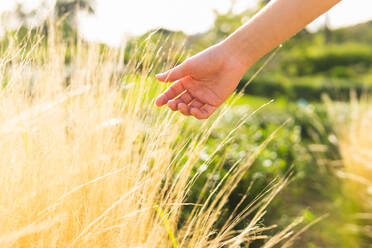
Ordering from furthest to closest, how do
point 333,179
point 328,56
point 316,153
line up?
point 328,56 < point 316,153 < point 333,179

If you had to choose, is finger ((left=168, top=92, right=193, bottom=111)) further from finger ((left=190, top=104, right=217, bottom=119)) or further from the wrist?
the wrist

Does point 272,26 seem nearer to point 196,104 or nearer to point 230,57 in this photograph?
point 230,57

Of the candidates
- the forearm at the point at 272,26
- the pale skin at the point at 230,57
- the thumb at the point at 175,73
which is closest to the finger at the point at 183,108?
the pale skin at the point at 230,57

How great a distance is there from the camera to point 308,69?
22.6 meters

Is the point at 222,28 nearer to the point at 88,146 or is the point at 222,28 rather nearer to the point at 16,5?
the point at 16,5

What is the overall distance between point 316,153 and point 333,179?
3.46ft

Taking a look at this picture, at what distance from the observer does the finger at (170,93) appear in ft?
4.94

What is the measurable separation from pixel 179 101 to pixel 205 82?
0.58 feet

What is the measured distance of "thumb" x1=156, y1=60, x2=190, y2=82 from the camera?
1436 mm

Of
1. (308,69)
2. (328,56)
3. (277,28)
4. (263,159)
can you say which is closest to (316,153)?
→ (263,159)

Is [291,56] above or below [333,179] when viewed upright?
below

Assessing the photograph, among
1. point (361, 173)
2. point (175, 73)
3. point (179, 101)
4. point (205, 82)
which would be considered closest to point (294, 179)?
point (361, 173)

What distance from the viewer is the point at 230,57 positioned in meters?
1.59

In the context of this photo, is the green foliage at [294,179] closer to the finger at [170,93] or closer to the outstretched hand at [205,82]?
the outstretched hand at [205,82]
